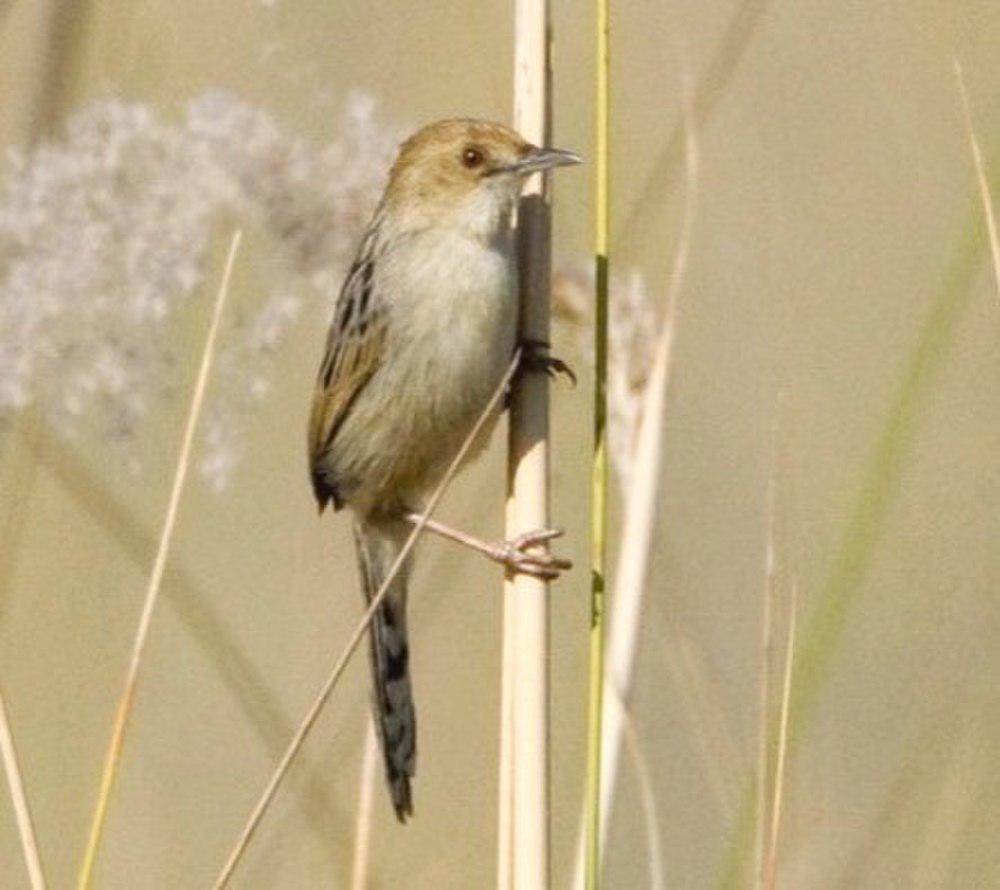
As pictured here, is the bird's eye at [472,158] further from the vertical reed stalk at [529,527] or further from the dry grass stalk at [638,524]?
the dry grass stalk at [638,524]

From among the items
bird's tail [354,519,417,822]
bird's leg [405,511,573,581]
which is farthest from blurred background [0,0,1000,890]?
bird's leg [405,511,573,581]

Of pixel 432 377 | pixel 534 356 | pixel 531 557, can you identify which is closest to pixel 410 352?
pixel 432 377

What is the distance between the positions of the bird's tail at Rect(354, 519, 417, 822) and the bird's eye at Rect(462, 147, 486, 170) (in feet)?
2.39

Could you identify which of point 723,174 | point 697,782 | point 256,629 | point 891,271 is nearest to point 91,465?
point 256,629

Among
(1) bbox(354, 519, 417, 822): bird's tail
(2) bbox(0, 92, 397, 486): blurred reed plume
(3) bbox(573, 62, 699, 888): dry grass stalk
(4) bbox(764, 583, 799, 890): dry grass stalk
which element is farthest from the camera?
(1) bbox(354, 519, 417, 822): bird's tail

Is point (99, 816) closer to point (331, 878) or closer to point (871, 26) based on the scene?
point (331, 878)

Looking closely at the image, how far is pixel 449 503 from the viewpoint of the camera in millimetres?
4637

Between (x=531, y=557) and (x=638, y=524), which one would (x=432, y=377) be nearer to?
(x=638, y=524)

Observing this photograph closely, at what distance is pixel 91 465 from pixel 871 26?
2.29 m

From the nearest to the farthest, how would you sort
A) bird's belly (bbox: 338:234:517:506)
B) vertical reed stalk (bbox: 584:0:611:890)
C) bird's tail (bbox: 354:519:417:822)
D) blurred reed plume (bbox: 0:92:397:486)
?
vertical reed stalk (bbox: 584:0:611:890), blurred reed plume (bbox: 0:92:397:486), bird's belly (bbox: 338:234:517:506), bird's tail (bbox: 354:519:417:822)

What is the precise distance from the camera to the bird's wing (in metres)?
3.79

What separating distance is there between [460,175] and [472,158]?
6 cm

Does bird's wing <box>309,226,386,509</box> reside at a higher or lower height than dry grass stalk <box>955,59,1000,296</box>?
higher

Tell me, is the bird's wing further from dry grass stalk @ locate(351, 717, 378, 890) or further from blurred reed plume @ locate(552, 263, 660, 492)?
dry grass stalk @ locate(351, 717, 378, 890)
